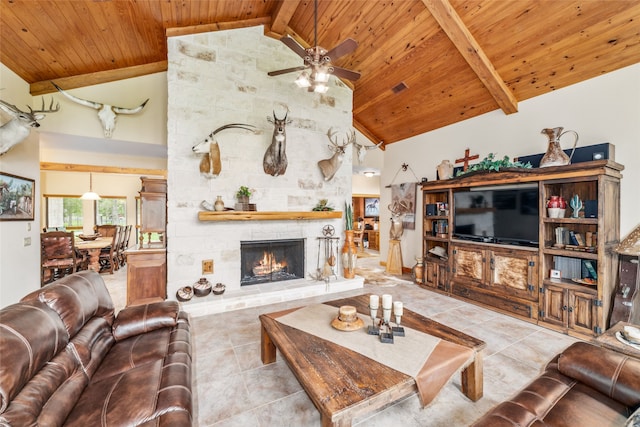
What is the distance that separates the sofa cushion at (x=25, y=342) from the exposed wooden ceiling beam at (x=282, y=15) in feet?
14.3

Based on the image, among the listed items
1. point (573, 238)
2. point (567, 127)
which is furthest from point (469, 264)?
point (567, 127)

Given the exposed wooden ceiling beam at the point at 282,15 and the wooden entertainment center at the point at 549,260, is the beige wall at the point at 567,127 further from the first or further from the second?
the exposed wooden ceiling beam at the point at 282,15

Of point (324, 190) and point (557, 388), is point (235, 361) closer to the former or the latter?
point (557, 388)

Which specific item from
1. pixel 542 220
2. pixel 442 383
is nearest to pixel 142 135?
pixel 442 383

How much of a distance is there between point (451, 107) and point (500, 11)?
5.60ft

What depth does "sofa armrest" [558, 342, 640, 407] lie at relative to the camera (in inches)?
52.5

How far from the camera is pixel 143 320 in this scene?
210 centimetres

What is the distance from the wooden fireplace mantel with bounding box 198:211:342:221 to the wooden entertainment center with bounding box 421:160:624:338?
2063mm

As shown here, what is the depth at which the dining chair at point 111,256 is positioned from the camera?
5820mm

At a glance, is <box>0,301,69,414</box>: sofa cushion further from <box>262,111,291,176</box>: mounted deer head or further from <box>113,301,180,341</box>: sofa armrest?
<box>262,111,291,176</box>: mounted deer head

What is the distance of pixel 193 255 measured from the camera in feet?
12.6

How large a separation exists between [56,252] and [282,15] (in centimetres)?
579

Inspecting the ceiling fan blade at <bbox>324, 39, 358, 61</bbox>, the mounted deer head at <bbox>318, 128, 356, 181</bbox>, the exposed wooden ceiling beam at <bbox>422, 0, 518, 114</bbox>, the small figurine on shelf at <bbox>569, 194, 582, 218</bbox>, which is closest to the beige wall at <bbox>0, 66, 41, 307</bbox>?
the ceiling fan blade at <bbox>324, 39, 358, 61</bbox>

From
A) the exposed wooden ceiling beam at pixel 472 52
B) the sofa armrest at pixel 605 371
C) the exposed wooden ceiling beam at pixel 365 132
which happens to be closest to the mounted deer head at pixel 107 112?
the exposed wooden ceiling beam at pixel 365 132
